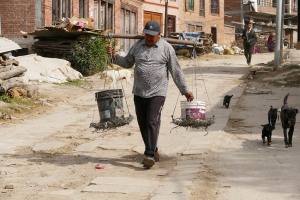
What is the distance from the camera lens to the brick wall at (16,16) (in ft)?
69.3

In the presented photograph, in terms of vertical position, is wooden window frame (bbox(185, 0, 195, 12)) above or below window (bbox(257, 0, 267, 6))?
below

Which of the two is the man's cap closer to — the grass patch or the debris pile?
the grass patch

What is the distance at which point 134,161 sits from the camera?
7520 millimetres

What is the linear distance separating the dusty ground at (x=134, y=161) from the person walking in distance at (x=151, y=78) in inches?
20.4

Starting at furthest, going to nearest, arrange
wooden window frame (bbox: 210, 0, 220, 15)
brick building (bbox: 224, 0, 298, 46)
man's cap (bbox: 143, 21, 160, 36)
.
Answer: brick building (bbox: 224, 0, 298, 46)
wooden window frame (bbox: 210, 0, 220, 15)
man's cap (bbox: 143, 21, 160, 36)

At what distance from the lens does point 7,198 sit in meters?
5.60

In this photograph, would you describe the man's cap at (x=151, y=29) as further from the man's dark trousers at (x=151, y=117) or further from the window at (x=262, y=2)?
the window at (x=262, y=2)

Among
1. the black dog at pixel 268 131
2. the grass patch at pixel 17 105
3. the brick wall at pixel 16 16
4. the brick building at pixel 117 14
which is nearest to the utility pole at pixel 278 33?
the brick building at pixel 117 14

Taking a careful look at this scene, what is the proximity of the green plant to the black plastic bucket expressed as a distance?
41.1 ft

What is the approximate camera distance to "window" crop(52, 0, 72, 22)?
22.2 meters

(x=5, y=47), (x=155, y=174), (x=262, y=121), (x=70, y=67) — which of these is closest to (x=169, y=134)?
(x=262, y=121)

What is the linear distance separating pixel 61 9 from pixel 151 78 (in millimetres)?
16464

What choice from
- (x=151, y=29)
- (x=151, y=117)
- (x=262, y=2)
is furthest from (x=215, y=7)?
(x=151, y=117)

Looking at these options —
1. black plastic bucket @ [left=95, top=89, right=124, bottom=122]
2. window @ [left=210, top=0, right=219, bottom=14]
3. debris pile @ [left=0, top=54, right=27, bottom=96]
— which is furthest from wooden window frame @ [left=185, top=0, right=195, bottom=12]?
black plastic bucket @ [left=95, top=89, right=124, bottom=122]
